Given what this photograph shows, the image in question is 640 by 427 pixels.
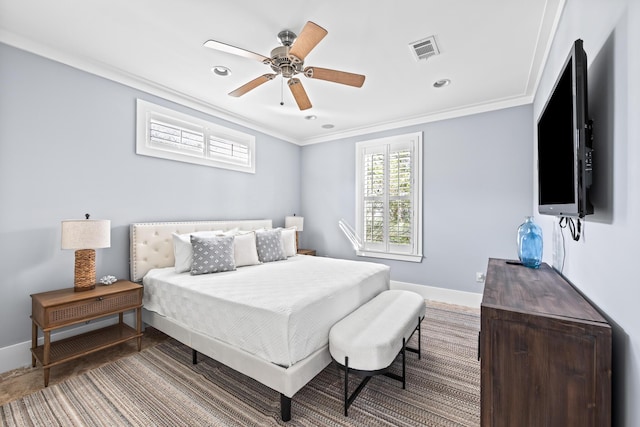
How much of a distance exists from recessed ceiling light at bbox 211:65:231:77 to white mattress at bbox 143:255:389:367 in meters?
2.07

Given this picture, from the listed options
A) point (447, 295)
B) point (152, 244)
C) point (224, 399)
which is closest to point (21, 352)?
point (152, 244)

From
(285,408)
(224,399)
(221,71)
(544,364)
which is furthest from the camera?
(221,71)

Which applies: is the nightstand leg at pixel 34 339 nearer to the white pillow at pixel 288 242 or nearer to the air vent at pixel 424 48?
the white pillow at pixel 288 242

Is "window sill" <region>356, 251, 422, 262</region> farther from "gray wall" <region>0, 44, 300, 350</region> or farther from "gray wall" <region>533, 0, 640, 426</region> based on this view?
A: "gray wall" <region>0, 44, 300, 350</region>

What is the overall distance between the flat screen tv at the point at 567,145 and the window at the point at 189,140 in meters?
3.61

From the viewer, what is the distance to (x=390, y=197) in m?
4.41

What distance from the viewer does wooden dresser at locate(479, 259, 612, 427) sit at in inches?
36.5

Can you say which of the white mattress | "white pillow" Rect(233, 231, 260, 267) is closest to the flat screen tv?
the white mattress

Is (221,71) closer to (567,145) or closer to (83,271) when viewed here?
(83,271)

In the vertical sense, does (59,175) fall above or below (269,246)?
above

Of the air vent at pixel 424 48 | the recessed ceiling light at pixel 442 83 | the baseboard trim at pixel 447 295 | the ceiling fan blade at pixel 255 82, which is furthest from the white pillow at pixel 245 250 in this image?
the recessed ceiling light at pixel 442 83

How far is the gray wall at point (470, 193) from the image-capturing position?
3.45 metres

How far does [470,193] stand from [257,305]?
10.6ft

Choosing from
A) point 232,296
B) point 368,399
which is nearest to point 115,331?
point 232,296
